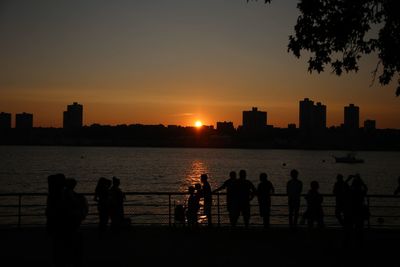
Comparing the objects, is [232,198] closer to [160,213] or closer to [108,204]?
[108,204]

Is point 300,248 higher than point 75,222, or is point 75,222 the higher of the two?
point 75,222

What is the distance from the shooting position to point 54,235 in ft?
33.0

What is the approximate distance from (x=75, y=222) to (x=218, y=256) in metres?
3.70

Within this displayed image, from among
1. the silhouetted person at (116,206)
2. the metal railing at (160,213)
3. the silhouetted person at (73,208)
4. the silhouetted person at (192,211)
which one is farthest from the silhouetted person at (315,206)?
the silhouetted person at (73,208)

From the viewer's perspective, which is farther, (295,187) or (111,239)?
(295,187)

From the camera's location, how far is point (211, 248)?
13.5 meters

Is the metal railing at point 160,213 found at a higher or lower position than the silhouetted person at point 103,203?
lower

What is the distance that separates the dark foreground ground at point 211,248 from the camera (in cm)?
1184

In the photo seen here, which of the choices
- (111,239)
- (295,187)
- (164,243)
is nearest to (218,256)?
(164,243)

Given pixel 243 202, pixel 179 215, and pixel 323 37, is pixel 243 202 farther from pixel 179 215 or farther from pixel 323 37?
pixel 323 37

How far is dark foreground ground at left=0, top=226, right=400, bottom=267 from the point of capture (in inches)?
466

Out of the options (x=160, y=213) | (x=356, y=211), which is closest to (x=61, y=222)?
(x=356, y=211)

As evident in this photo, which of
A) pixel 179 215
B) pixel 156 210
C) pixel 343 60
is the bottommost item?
pixel 156 210

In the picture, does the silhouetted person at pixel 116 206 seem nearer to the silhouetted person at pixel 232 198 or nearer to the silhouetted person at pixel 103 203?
the silhouetted person at pixel 103 203
